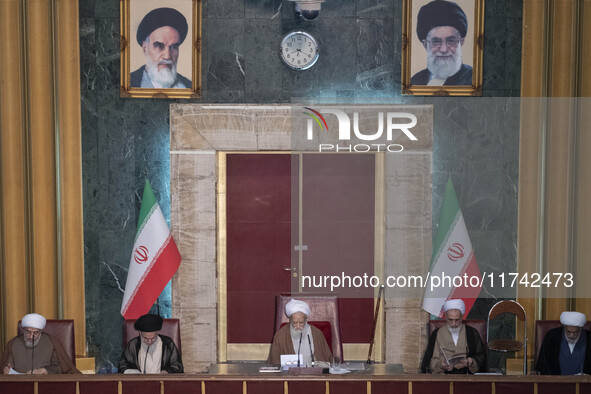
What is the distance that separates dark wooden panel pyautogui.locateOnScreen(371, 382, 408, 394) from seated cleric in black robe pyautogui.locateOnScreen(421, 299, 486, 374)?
103 centimetres

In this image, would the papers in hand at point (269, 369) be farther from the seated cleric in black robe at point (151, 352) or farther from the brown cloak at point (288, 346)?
the seated cleric in black robe at point (151, 352)

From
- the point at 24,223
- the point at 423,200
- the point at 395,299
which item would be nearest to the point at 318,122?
the point at 423,200

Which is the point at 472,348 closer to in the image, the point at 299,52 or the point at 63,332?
the point at 299,52

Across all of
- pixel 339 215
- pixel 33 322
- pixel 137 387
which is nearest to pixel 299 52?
pixel 339 215

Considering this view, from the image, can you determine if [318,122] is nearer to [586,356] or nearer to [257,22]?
[257,22]

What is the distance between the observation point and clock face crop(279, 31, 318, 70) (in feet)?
20.8

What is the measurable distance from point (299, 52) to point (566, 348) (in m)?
3.23

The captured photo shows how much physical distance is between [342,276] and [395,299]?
1.74 ft

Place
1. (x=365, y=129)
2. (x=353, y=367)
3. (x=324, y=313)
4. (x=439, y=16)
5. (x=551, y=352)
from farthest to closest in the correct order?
(x=365, y=129) → (x=439, y=16) → (x=324, y=313) → (x=551, y=352) → (x=353, y=367)

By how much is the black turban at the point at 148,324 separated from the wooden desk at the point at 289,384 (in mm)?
855

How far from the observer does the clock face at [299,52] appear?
6336mm

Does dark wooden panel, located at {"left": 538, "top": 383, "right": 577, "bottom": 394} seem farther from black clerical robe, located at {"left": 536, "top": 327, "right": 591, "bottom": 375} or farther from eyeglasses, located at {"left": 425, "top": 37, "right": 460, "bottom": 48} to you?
eyeglasses, located at {"left": 425, "top": 37, "right": 460, "bottom": 48}

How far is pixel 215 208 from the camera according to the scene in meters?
6.49

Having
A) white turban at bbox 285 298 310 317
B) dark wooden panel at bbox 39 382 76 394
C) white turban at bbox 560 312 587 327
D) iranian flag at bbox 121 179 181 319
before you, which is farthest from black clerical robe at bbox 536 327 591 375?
dark wooden panel at bbox 39 382 76 394
